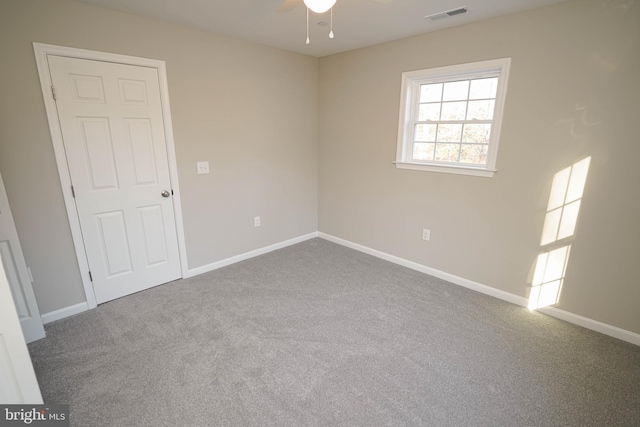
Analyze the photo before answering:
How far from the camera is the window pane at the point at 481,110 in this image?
2.67 meters

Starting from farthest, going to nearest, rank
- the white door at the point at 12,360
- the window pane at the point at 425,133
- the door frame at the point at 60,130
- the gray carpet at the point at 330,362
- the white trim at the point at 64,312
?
the window pane at the point at 425,133 → the white trim at the point at 64,312 → the door frame at the point at 60,130 → the gray carpet at the point at 330,362 → the white door at the point at 12,360

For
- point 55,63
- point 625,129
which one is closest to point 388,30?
point 625,129

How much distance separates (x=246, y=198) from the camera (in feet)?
11.7

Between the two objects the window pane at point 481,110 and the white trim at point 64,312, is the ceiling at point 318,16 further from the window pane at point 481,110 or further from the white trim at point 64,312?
the white trim at point 64,312

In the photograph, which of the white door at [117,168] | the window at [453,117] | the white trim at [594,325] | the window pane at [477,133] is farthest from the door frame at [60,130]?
the white trim at [594,325]

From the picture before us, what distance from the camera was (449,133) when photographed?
9.79ft

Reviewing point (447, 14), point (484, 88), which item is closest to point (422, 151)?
point (484, 88)

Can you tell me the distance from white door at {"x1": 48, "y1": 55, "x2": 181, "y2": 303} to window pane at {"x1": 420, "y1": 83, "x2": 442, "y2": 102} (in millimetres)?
2624

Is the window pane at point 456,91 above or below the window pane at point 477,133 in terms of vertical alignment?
above

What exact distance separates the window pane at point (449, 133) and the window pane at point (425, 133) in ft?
0.21

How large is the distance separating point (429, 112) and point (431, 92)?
200 mm

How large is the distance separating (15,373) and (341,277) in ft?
8.22

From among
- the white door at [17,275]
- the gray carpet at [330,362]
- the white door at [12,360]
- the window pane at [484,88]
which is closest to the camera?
the white door at [12,360]

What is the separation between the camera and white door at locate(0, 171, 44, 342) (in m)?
2.04
